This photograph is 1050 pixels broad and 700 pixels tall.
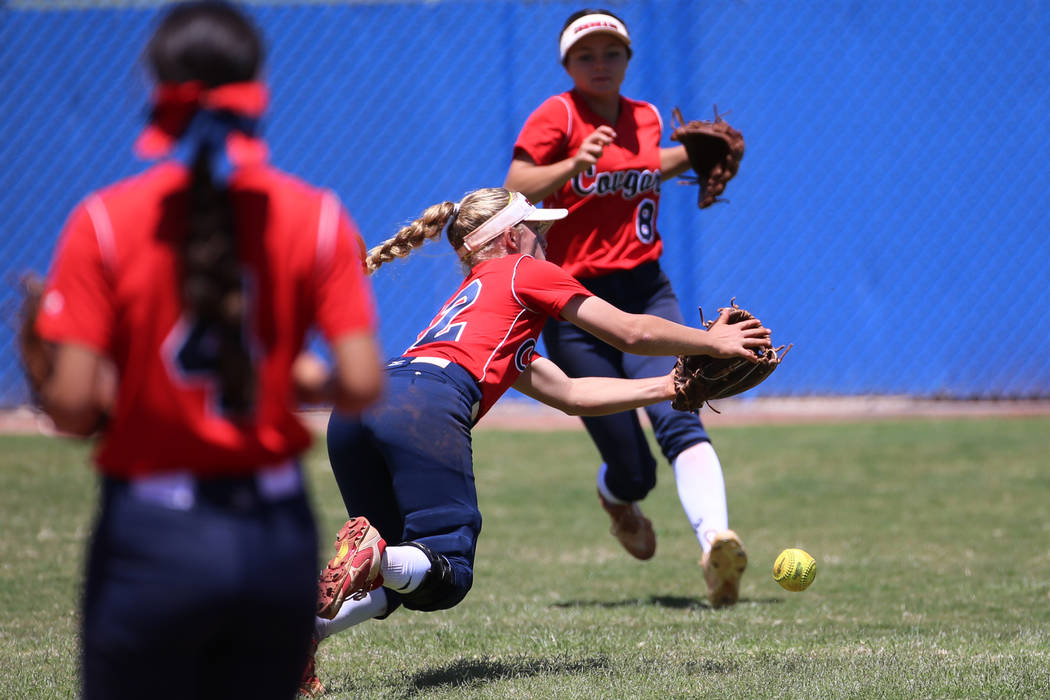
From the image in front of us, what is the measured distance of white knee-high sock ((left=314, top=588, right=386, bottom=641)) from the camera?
3713 millimetres

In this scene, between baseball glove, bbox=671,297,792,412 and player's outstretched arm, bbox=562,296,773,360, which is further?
baseball glove, bbox=671,297,792,412

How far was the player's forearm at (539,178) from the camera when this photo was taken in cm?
489

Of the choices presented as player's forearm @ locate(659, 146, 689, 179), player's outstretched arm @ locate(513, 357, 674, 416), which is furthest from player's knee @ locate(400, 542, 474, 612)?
player's forearm @ locate(659, 146, 689, 179)

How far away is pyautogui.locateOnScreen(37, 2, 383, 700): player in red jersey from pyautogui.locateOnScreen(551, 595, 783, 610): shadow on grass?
3363 millimetres

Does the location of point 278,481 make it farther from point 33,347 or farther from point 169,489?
point 33,347

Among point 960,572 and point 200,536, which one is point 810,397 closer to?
point 960,572

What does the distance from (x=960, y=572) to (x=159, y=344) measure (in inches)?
187

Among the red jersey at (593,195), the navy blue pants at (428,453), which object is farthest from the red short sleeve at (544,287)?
the red jersey at (593,195)

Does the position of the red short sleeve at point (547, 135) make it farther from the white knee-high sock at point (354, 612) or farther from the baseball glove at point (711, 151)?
the white knee-high sock at point (354, 612)

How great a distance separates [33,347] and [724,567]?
134 inches

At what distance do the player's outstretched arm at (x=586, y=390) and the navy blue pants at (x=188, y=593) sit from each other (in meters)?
2.08

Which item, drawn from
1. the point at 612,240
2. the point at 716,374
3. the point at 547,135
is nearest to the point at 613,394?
the point at 716,374

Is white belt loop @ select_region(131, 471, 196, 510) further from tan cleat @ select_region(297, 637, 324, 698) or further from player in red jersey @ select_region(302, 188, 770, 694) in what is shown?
tan cleat @ select_region(297, 637, 324, 698)

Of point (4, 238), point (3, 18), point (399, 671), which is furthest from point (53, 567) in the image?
point (3, 18)
